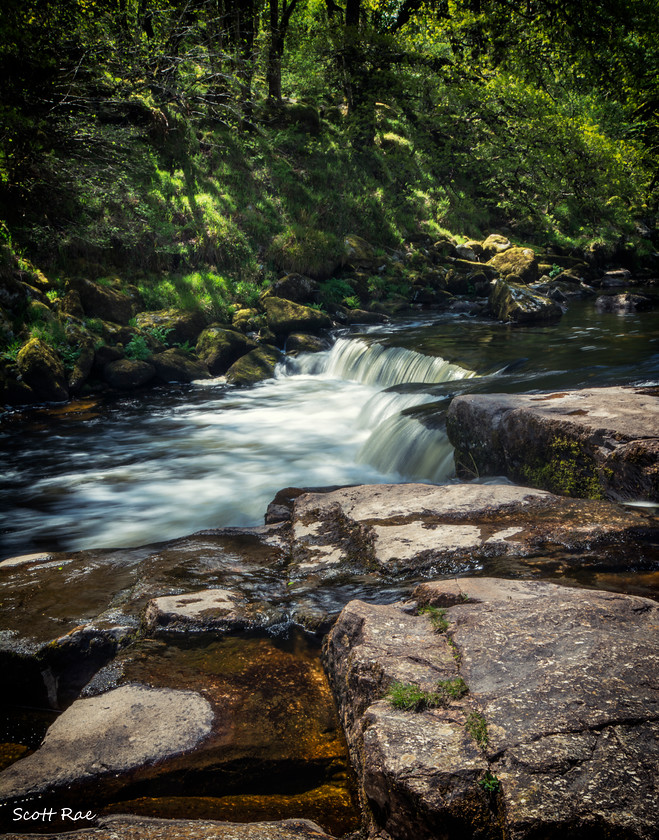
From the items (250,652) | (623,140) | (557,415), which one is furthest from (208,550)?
(623,140)

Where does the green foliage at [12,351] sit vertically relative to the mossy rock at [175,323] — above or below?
below

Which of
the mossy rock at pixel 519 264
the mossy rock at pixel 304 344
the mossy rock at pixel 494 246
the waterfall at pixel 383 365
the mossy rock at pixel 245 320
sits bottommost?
the waterfall at pixel 383 365

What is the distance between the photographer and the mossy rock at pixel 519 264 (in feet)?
64.8

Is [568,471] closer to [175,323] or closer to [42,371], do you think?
[42,371]

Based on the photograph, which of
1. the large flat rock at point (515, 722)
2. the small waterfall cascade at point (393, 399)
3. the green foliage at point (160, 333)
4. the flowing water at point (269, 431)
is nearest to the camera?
the large flat rock at point (515, 722)

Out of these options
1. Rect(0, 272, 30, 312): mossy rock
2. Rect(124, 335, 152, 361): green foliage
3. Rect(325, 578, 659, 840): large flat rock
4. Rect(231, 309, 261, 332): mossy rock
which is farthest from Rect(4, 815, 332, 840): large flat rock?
Rect(231, 309, 261, 332): mossy rock

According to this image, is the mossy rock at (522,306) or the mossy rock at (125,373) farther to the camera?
the mossy rock at (522,306)

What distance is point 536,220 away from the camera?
25.7 m

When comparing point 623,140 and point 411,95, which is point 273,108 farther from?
point 623,140

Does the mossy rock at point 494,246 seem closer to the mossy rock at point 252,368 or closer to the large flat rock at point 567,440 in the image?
the mossy rock at point 252,368

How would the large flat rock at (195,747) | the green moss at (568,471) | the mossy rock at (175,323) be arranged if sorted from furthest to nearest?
the mossy rock at (175,323) < the green moss at (568,471) < the large flat rock at (195,747)

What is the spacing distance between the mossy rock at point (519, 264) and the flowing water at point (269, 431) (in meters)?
5.91

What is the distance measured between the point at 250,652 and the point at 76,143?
15.0m

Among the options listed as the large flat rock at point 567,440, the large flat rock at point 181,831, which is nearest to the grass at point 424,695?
the large flat rock at point 181,831
